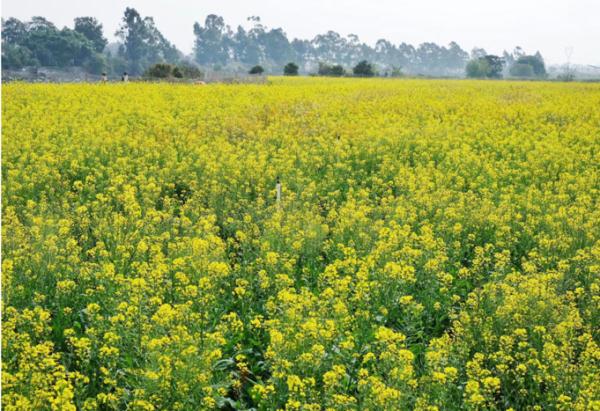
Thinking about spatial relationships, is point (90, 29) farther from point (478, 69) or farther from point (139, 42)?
point (478, 69)

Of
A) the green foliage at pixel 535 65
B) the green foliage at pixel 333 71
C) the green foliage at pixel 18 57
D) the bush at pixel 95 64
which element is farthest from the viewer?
the green foliage at pixel 535 65

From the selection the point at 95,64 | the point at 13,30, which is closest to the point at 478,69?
the point at 95,64

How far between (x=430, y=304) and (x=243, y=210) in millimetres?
3933

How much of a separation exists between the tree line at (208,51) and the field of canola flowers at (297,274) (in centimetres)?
3322

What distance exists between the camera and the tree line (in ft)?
261

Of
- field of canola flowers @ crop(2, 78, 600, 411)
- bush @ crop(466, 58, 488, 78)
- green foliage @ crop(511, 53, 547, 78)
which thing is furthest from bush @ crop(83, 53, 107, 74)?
green foliage @ crop(511, 53, 547, 78)

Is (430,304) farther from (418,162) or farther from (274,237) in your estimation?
(418,162)

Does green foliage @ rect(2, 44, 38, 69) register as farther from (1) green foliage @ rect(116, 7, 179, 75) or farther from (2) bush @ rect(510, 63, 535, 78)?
(2) bush @ rect(510, 63, 535, 78)

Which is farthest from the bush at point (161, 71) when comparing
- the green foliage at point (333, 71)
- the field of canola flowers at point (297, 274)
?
the field of canola flowers at point (297, 274)

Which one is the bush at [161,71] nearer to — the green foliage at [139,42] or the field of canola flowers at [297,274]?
the field of canola flowers at [297,274]

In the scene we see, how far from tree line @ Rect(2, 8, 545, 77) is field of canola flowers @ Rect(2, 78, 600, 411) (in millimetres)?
33223

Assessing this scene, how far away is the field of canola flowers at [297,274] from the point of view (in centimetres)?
461

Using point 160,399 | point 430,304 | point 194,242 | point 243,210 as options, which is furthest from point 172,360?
point 243,210

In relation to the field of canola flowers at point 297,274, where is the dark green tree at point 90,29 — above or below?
above
